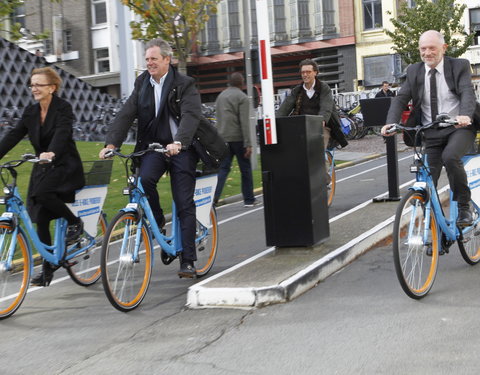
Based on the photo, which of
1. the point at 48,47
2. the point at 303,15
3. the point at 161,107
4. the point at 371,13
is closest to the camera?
Result: the point at 161,107

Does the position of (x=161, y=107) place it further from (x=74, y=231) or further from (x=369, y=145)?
(x=369, y=145)

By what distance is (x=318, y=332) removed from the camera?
16.7 feet

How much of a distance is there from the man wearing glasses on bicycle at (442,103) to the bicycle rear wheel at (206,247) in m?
1.83

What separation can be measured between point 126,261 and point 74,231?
0.93m

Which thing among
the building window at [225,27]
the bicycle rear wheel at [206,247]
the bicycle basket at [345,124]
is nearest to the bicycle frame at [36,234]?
the bicycle rear wheel at [206,247]

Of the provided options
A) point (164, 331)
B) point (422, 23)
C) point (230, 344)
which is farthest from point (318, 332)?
point (422, 23)

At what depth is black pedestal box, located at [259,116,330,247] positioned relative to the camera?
7359mm

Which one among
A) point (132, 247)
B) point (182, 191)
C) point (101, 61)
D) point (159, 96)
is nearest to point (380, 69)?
point (101, 61)

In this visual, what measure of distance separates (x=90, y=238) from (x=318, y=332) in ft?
8.39

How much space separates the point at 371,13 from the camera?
43.7 metres

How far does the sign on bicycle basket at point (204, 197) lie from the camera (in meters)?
7.02

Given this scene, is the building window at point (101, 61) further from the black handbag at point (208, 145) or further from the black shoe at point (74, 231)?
the black shoe at point (74, 231)

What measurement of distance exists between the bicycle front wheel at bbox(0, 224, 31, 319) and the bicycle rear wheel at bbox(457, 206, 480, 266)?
3.22 m

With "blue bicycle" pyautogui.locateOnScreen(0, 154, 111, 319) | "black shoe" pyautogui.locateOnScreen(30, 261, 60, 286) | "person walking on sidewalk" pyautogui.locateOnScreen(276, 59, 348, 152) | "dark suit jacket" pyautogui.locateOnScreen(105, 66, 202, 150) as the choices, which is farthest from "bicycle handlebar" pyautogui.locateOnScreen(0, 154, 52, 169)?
"person walking on sidewalk" pyautogui.locateOnScreen(276, 59, 348, 152)
